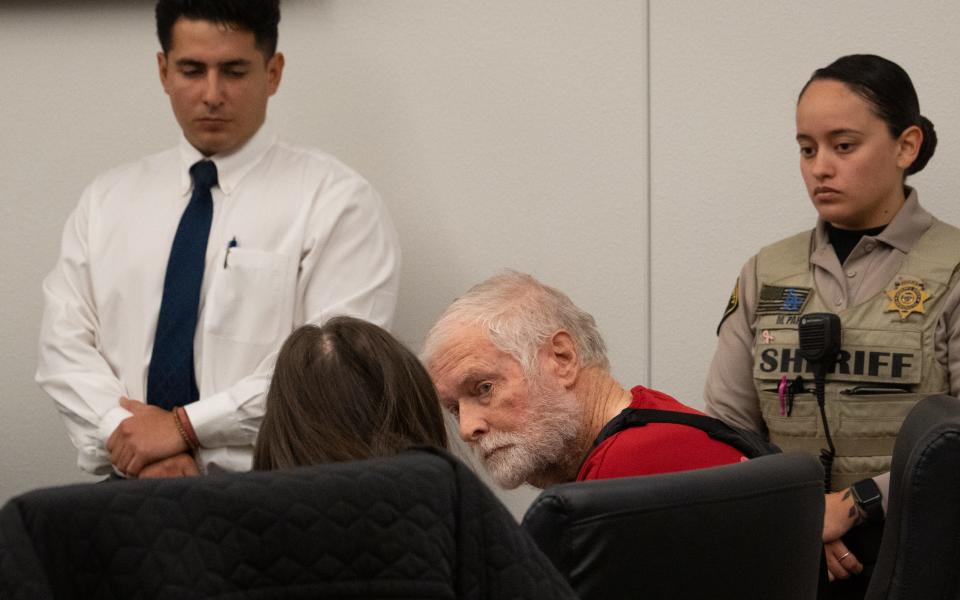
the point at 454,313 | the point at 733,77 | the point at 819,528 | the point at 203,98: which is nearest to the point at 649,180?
the point at 733,77

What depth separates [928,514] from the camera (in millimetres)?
1558

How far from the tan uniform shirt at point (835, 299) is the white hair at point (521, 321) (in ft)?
1.84

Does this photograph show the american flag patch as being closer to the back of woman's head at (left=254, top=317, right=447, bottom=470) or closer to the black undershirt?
the black undershirt

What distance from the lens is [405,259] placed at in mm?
3600

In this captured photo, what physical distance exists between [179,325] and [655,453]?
1421mm

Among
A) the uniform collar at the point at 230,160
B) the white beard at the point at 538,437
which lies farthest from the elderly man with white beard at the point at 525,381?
the uniform collar at the point at 230,160

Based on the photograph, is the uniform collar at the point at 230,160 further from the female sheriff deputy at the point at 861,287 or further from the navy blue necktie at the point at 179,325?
the female sheriff deputy at the point at 861,287

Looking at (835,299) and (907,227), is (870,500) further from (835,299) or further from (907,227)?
(907,227)

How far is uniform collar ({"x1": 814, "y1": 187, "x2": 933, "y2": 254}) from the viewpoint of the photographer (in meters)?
2.57

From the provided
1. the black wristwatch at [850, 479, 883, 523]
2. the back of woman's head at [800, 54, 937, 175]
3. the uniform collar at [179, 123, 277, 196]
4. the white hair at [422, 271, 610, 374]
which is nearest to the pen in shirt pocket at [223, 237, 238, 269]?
the uniform collar at [179, 123, 277, 196]

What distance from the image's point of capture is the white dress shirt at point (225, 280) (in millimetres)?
2943

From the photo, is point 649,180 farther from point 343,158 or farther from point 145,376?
point 145,376

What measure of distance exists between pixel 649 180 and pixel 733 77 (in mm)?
316

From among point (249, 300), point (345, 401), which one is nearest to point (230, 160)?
point (249, 300)
